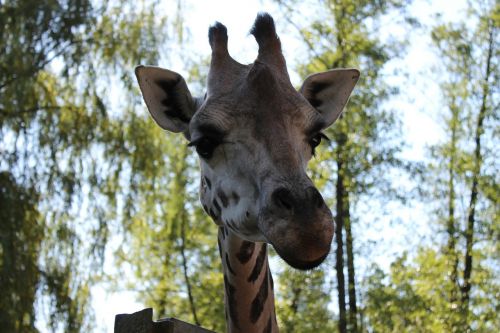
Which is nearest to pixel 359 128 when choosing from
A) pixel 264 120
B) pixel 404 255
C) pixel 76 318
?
pixel 404 255

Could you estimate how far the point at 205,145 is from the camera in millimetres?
3799

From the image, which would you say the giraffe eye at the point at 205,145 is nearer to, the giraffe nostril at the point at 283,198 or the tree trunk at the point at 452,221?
the giraffe nostril at the point at 283,198

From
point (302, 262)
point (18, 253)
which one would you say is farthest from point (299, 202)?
point (18, 253)

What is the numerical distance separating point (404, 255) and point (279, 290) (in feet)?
7.30

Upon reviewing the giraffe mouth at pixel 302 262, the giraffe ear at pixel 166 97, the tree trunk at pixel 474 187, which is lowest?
the giraffe mouth at pixel 302 262

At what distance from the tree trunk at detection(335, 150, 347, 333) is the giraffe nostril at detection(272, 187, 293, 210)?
32.7 feet

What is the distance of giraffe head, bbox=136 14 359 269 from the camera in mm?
3176

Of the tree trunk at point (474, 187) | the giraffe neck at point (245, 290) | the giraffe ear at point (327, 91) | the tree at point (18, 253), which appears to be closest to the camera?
the giraffe neck at point (245, 290)

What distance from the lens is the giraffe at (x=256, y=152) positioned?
3.20 meters

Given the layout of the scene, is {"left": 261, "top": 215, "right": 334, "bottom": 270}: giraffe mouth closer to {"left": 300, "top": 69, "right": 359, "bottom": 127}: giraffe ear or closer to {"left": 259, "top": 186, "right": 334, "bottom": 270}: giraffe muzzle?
{"left": 259, "top": 186, "right": 334, "bottom": 270}: giraffe muzzle

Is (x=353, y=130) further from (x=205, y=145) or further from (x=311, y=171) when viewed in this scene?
(x=205, y=145)

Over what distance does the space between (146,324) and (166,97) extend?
1286 millimetres

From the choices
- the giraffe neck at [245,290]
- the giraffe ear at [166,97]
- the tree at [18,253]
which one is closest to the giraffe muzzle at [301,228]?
the giraffe neck at [245,290]

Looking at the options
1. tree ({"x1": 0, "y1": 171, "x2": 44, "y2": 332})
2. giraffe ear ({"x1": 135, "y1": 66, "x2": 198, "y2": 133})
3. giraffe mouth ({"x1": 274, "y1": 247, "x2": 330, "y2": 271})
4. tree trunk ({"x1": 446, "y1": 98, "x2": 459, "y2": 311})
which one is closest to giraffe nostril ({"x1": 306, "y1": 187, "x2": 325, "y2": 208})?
giraffe mouth ({"x1": 274, "y1": 247, "x2": 330, "y2": 271})
